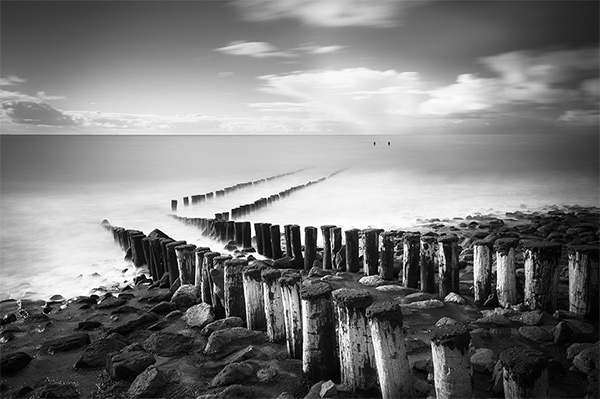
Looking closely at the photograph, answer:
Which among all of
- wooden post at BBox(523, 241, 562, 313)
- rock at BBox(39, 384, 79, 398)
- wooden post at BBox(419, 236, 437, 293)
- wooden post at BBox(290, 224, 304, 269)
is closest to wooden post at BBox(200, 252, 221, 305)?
rock at BBox(39, 384, 79, 398)

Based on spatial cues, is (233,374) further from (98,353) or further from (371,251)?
(371,251)

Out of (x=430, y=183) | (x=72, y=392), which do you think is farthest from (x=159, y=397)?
(x=430, y=183)

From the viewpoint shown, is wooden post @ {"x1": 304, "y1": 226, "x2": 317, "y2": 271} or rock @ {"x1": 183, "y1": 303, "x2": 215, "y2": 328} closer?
rock @ {"x1": 183, "y1": 303, "x2": 215, "y2": 328}

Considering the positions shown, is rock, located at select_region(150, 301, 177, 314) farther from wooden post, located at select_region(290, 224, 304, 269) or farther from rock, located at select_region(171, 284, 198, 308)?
wooden post, located at select_region(290, 224, 304, 269)

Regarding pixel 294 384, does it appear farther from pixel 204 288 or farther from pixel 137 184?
pixel 137 184

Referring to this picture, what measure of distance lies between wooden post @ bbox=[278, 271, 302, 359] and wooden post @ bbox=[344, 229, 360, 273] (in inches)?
97.1

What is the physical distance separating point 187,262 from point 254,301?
73.1 inches

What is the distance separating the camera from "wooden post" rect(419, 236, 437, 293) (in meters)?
5.09

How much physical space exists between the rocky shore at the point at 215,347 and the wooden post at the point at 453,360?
1.56 feet

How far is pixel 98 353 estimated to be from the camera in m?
4.09

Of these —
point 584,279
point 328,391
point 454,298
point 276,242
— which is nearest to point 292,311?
point 328,391

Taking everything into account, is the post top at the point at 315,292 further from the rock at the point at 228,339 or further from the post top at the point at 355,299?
the rock at the point at 228,339

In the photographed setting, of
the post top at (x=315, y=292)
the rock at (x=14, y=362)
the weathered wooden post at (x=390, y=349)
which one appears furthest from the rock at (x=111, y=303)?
the weathered wooden post at (x=390, y=349)

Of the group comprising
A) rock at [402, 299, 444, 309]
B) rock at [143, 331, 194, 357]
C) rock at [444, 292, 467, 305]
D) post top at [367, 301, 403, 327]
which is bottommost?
rock at [143, 331, 194, 357]
